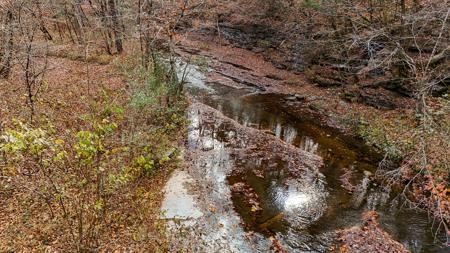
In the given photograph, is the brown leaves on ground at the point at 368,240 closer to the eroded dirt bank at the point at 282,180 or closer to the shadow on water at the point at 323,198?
the eroded dirt bank at the point at 282,180

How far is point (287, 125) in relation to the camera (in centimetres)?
1692

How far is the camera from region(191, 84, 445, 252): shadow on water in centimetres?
909

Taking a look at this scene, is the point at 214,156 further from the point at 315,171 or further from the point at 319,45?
the point at 319,45

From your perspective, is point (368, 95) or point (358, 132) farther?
point (368, 95)

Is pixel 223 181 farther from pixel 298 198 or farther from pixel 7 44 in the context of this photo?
pixel 7 44

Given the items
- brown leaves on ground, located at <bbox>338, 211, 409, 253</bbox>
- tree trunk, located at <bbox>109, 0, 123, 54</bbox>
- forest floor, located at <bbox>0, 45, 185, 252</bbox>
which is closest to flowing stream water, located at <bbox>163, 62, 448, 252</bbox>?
brown leaves on ground, located at <bbox>338, 211, 409, 253</bbox>

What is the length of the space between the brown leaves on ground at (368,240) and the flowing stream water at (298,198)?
0.94ft

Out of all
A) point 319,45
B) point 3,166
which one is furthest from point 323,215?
point 319,45

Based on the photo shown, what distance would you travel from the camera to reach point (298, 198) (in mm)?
10531

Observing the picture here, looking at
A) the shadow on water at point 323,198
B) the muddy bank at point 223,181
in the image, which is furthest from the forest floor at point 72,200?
the shadow on water at point 323,198

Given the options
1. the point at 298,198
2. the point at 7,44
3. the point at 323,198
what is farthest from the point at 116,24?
the point at 323,198

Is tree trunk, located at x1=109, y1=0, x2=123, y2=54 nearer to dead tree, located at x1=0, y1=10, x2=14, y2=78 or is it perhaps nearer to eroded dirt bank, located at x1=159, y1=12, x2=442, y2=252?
eroded dirt bank, located at x1=159, y1=12, x2=442, y2=252

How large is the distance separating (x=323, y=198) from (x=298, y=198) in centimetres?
86

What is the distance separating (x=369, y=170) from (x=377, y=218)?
3230 mm
